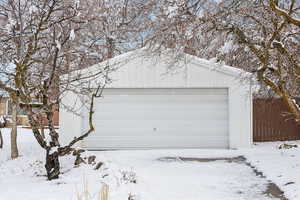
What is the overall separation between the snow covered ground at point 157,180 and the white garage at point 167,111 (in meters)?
2.75

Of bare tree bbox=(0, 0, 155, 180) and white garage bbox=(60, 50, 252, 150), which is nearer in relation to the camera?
bare tree bbox=(0, 0, 155, 180)

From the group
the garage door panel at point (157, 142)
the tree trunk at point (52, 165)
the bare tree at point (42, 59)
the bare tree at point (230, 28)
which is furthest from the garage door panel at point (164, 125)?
the tree trunk at point (52, 165)

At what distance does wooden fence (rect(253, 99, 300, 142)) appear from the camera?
15070 mm

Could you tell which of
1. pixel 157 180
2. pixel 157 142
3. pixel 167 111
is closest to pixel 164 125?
pixel 167 111

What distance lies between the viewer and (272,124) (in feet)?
49.5

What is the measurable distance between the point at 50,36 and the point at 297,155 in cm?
752

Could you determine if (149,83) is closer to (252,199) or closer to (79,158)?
(79,158)

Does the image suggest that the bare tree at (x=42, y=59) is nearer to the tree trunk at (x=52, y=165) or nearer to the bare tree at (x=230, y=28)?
the tree trunk at (x=52, y=165)

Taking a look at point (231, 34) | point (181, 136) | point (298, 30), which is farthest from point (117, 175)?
point (181, 136)

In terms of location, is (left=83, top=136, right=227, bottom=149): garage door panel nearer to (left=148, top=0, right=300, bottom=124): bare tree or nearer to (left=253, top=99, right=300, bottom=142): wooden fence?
(left=253, top=99, right=300, bottom=142): wooden fence

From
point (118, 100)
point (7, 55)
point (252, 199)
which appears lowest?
point (252, 199)

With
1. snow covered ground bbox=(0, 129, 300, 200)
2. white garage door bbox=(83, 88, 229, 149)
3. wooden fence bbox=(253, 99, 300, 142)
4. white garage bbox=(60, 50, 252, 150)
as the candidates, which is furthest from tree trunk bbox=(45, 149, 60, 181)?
wooden fence bbox=(253, 99, 300, 142)

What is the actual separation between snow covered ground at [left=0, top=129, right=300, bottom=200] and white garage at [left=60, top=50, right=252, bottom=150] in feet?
9.01

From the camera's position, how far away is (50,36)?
945 centimetres
